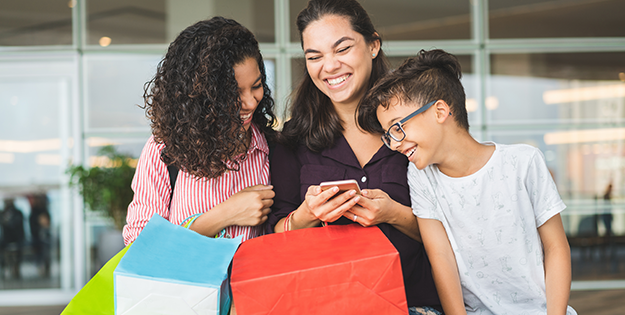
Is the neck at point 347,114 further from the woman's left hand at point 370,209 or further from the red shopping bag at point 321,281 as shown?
the red shopping bag at point 321,281

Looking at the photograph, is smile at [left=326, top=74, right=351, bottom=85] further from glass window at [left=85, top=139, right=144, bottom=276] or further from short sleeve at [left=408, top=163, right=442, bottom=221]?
glass window at [left=85, top=139, right=144, bottom=276]

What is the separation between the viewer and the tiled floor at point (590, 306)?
14.9 feet

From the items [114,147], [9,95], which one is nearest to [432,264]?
[114,147]

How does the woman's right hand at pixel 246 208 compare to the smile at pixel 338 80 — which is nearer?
the woman's right hand at pixel 246 208

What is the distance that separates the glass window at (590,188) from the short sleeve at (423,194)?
15.5 ft

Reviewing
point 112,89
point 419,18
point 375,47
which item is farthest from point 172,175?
point 419,18

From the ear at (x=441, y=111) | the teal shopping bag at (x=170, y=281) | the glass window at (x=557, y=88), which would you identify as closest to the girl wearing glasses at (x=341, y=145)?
the ear at (x=441, y=111)

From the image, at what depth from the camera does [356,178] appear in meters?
1.50

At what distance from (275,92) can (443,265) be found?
14.2 ft

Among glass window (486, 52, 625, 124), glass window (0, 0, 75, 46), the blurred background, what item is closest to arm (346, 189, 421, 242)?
the blurred background

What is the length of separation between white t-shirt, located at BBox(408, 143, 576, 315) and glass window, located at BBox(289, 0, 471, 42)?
4599mm

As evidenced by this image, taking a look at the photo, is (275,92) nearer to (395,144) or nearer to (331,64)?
(331,64)

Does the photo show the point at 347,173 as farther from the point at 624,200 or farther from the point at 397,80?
the point at 624,200

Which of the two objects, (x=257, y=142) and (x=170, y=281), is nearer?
(x=170, y=281)
